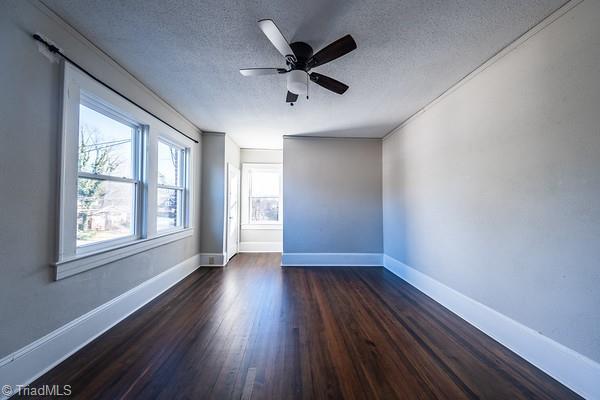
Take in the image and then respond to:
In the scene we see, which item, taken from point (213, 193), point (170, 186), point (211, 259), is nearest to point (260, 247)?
point (211, 259)

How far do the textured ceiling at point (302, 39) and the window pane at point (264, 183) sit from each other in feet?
9.30

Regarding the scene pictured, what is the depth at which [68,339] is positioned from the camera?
1760 mm

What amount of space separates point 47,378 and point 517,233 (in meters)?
3.60

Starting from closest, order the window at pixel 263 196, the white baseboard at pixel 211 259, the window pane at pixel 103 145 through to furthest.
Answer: the window pane at pixel 103 145
the white baseboard at pixel 211 259
the window at pixel 263 196

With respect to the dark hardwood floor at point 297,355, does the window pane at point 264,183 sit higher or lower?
higher

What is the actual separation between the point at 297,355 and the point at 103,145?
2.61 metres

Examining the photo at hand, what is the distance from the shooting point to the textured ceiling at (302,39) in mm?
1563

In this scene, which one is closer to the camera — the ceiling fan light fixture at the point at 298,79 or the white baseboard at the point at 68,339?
the white baseboard at the point at 68,339

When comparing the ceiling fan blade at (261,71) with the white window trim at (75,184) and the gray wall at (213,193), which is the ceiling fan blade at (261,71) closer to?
the white window trim at (75,184)

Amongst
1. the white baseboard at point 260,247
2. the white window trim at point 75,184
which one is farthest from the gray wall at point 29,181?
the white baseboard at point 260,247

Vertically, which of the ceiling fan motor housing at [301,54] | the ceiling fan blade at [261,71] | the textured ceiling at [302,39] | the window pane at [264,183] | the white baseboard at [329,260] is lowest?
the white baseboard at [329,260]

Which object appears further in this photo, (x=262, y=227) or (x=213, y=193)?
(x=262, y=227)

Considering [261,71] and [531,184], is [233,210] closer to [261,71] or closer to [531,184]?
[261,71]

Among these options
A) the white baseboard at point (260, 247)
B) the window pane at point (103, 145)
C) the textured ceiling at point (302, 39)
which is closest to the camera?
the textured ceiling at point (302, 39)
